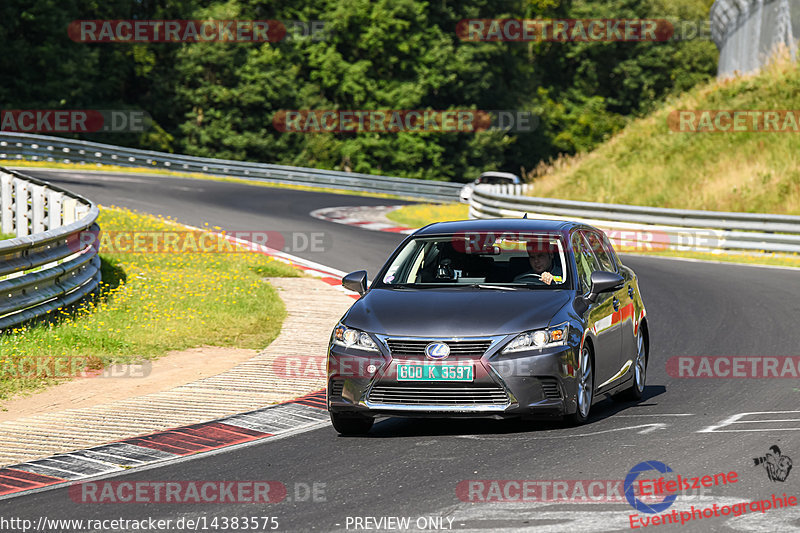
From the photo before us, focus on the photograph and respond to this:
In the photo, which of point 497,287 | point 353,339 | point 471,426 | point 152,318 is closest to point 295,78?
point 152,318

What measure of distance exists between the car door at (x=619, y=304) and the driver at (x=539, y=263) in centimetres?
74

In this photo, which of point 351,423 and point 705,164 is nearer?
point 351,423

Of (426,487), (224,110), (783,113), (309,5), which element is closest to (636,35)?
(309,5)

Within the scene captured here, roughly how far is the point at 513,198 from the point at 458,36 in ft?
134

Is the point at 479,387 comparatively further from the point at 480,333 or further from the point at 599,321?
the point at 599,321

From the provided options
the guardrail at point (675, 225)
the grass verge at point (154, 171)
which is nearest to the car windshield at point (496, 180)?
the grass verge at point (154, 171)

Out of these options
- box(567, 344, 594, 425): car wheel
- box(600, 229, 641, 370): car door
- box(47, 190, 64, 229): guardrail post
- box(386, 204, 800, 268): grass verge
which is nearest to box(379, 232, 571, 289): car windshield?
box(567, 344, 594, 425): car wheel

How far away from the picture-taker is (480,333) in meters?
8.12

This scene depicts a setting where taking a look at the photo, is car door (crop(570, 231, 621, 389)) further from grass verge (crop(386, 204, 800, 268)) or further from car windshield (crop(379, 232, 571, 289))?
grass verge (crop(386, 204, 800, 268))

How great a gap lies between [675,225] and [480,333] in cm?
1954

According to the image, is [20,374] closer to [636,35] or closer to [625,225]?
[625,225]

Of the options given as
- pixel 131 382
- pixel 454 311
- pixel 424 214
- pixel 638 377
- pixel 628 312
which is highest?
pixel 454 311

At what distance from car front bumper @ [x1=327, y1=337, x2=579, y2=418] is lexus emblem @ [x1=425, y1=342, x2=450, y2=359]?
42 millimetres

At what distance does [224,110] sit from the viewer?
62.7 m
